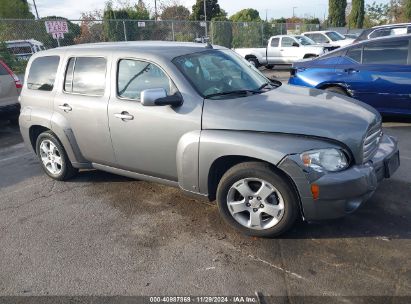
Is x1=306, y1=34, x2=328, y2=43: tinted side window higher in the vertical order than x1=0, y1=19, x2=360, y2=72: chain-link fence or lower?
lower

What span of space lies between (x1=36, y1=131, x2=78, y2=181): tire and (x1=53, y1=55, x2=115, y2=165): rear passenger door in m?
0.39

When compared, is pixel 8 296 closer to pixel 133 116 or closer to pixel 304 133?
pixel 133 116

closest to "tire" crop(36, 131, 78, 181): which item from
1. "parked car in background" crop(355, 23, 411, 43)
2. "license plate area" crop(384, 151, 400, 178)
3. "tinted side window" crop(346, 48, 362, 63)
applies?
"license plate area" crop(384, 151, 400, 178)

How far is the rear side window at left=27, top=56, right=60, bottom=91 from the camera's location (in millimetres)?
4762

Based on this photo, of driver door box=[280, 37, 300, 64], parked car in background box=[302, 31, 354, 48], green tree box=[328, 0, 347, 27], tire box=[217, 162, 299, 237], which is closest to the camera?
tire box=[217, 162, 299, 237]

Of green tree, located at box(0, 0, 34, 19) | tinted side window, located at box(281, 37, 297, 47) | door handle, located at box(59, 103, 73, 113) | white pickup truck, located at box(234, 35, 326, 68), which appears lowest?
white pickup truck, located at box(234, 35, 326, 68)

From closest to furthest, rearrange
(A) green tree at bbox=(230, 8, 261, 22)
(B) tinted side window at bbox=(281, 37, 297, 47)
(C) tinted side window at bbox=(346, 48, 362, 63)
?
(C) tinted side window at bbox=(346, 48, 362, 63), (B) tinted side window at bbox=(281, 37, 297, 47), (A) green tree at bbox=(230, 8, 261, 22)

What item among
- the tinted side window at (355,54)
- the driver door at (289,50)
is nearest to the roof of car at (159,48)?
the tinted side window at (355,54)

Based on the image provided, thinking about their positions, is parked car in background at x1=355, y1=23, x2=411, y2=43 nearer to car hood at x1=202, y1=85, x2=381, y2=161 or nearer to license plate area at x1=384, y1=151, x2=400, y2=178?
license plate area at x1=384, y1=151, x2=400, y2=178

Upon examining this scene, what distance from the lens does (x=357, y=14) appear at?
42250 millimetres

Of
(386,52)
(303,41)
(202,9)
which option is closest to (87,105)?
(386,52)

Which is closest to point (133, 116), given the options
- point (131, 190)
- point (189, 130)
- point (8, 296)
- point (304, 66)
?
point (189, 130)

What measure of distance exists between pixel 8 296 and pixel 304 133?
2688mm

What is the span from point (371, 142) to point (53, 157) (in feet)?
13.0
